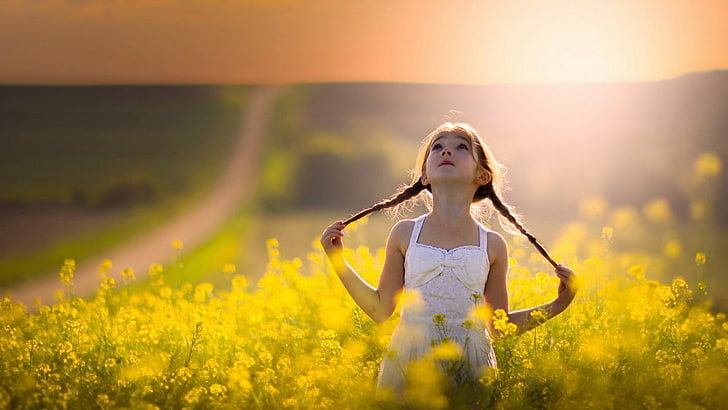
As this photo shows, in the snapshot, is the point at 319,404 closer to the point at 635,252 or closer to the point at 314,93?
Result: the point at 635,252

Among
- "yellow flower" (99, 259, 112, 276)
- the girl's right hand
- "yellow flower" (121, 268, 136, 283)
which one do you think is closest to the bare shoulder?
the girl's right hand

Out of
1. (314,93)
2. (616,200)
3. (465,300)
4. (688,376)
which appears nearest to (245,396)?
(465,300)

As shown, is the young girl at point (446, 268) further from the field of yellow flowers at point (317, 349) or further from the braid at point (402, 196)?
the field of yellow flowers at point (317, 349)

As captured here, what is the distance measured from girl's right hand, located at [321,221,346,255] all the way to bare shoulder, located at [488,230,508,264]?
767 mm

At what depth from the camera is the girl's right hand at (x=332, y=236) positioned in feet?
12.4

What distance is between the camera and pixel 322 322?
520cm

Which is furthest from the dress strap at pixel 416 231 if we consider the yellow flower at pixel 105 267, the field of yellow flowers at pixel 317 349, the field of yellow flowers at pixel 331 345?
the yellow flower at pixel 105 267

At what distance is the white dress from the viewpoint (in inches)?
142

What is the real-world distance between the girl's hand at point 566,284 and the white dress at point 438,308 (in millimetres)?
409

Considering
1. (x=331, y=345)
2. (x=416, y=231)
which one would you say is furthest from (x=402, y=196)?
(x=331, y=345)

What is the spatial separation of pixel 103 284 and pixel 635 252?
4134 mm

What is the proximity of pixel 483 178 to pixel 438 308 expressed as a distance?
0.78 metres

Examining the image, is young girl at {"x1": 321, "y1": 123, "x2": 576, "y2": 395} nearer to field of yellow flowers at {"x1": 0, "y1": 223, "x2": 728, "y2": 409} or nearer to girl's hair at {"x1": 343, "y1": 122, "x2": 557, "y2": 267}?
girl's hair at {"x1": 343, "y1": 122, "x2": 557, "y2": 267}

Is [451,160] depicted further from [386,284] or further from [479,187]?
[386,284]
